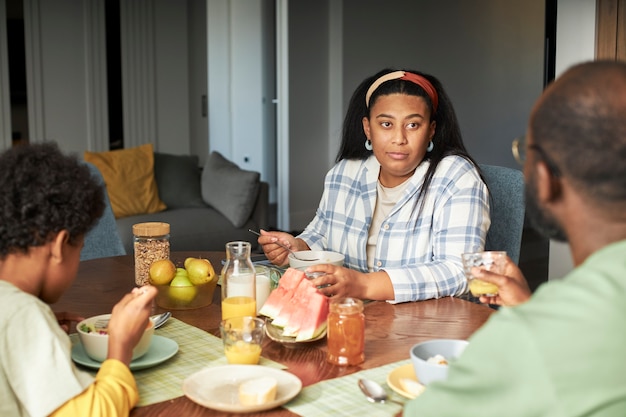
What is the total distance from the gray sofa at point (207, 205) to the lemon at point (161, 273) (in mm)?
3334

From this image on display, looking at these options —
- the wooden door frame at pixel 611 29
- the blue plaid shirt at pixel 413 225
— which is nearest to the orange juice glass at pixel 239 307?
the blue plaid shirt at pixel 413 225

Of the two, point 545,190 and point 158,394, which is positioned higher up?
point 545,190

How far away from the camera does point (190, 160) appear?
21.1 ft

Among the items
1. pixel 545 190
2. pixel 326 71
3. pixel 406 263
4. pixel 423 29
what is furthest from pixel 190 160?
pixel 545 190

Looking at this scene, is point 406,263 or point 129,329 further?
point 406,263

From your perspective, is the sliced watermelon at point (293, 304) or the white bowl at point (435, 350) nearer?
the white bowl at point (435, 350)

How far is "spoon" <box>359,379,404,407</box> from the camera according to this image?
4.66 ft

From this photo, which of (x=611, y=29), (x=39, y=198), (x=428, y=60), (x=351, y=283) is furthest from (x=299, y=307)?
(x=428, y=60)

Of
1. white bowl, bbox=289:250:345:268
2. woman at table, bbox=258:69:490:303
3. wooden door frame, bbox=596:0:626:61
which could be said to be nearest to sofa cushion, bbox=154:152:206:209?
wooden door frame, bbox=596:0:626:61

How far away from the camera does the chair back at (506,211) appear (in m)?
2.58

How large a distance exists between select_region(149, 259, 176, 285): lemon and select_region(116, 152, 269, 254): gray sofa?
3.33 meters

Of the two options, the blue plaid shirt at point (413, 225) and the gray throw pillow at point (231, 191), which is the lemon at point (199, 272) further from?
the gray throw pillow at point (231, 191)

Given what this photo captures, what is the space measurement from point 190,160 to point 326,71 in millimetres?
1952

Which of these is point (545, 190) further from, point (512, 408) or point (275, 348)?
point (275, 348)
